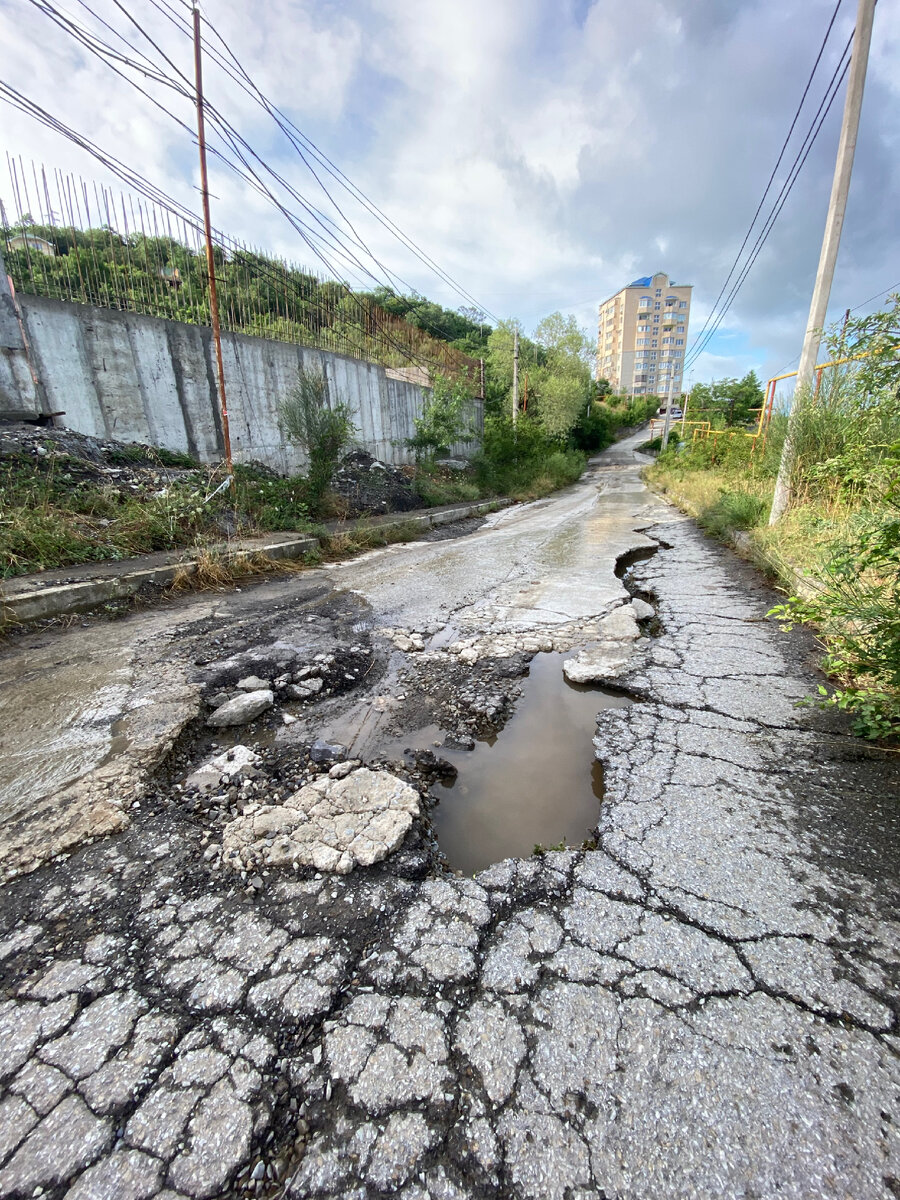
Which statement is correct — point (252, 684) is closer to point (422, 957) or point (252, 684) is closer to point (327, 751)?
point (327, 751)

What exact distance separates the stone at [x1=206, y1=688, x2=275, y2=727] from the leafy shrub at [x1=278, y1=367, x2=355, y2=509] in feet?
20.8

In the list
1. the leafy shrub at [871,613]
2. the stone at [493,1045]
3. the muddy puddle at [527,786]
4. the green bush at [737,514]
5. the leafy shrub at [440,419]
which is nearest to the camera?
the stone at [493,1045]

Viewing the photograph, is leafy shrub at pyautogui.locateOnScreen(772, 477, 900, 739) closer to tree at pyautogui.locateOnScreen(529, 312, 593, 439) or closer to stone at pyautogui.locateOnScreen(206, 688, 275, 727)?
stone at pyautogui.locateOnScreen(206, 688, 275, 727)

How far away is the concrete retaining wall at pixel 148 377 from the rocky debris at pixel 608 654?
7482 millimetres

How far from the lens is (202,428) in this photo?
26.8 feet

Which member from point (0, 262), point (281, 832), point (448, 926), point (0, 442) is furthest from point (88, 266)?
point (448, 926)

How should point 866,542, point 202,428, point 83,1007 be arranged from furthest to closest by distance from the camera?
point 202,428 < point 866,542 < point 83,1007

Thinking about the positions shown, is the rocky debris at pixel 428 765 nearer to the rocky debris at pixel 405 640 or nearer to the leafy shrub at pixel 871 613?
the rocky debris at pixel 405 640

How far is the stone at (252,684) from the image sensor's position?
109 inches

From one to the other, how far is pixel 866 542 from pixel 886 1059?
1658 mm

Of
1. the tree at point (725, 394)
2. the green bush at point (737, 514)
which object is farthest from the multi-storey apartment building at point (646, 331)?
the green bush at point (737, 514)

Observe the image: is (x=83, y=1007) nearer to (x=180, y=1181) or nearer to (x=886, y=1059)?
(x=180, y=1181)

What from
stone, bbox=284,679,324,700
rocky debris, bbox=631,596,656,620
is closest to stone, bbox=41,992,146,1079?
stone, bbox=284,679,324,700

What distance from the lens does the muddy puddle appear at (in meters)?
1.82
